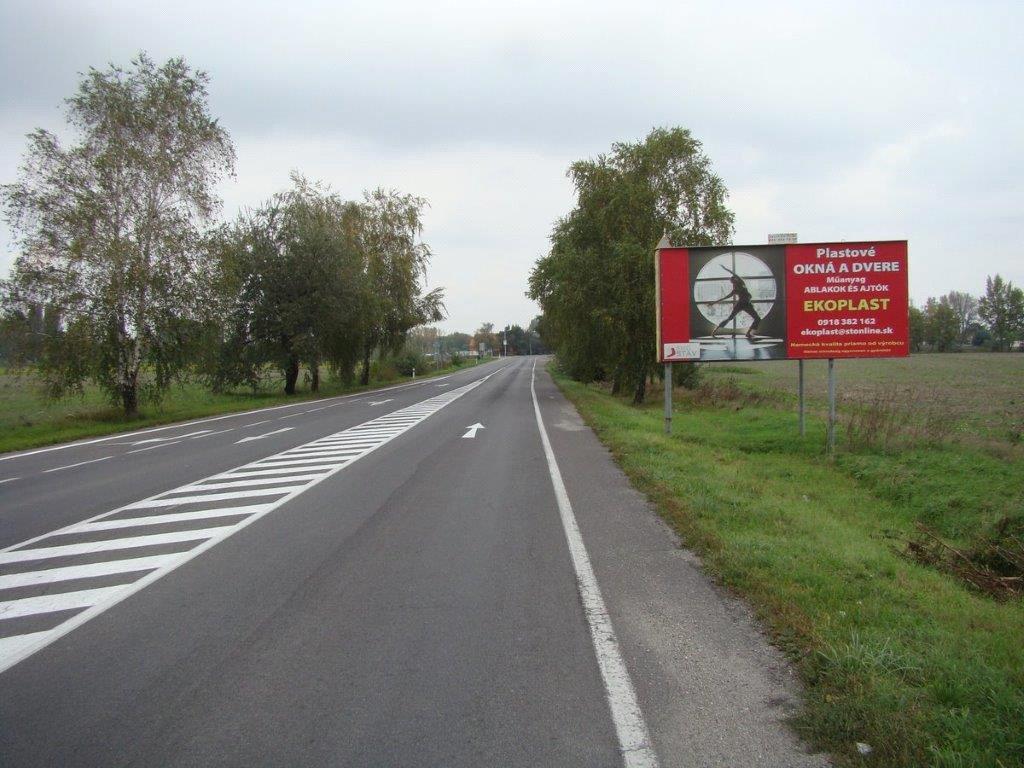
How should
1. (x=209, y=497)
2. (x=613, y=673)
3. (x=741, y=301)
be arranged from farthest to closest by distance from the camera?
(x=741, y=301), (x=209, y=497), (x=613, y=673)

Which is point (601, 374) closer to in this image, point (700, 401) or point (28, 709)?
point (700, 401)

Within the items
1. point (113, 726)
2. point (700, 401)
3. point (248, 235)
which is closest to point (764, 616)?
point (113, 726)

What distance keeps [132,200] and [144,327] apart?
481 cm

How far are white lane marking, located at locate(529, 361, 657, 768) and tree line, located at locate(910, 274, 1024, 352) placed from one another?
11358 cm

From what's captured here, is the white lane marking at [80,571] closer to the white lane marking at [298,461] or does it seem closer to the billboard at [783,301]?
the white lane marking at [298,461]

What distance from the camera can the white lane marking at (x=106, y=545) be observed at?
7.54m

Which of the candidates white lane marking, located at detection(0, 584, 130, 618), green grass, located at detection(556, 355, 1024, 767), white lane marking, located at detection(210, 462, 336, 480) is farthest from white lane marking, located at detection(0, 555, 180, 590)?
green grass, located at detection(556, 355, 1024, 767)

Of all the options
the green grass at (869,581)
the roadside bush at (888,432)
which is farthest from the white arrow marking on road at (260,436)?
the roadside bush at (888,432)

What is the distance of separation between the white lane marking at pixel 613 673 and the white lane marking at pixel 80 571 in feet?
13.0

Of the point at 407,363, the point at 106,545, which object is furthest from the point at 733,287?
the point at 407,363

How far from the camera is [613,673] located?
448 centimetres

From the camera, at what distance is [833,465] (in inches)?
546

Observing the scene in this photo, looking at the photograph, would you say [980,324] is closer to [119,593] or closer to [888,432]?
[888,432]

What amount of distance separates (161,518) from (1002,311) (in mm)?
132793
